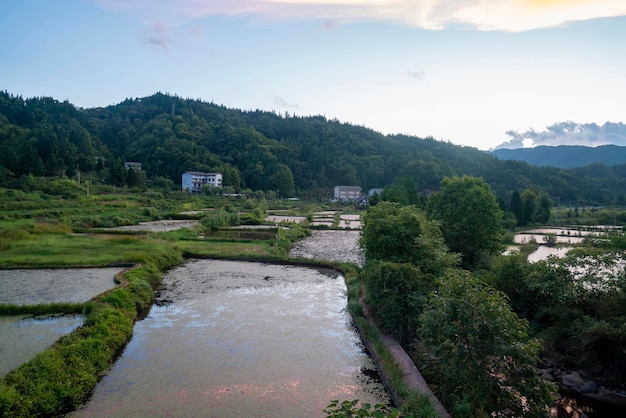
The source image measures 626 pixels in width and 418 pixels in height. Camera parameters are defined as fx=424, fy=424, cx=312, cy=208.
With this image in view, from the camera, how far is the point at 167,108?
134250 mm

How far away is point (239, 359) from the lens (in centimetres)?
1184

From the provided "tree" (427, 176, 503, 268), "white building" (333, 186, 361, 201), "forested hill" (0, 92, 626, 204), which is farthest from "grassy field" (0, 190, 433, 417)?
"white building" (333, 186, 361, 201)

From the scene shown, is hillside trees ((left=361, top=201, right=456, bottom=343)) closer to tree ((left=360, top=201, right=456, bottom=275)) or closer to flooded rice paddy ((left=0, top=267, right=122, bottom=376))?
tree ((left=360, top=201, right=456, bottom=275))

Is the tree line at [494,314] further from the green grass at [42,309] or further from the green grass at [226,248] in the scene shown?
the green grass at [226,248]

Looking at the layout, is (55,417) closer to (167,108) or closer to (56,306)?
(56,306)

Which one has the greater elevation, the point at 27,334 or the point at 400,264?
the point at 400,264

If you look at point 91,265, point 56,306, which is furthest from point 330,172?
point 56,306

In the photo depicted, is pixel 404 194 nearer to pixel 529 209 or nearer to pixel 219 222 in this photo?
pixel 529 209

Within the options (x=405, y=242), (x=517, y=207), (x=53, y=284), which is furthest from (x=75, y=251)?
(x=517, y=207)

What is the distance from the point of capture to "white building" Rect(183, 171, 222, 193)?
8369 cm

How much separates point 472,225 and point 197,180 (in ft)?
235

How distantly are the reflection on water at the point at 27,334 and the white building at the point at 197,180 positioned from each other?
2709 inches

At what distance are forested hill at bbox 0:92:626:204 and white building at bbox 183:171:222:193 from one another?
2601 millimetres

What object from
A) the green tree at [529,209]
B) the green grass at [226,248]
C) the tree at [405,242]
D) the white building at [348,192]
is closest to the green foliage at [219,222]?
the green grass at [226,248]
